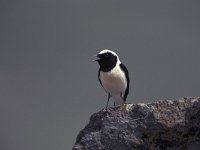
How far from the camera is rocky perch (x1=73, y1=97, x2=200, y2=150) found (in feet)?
9.94

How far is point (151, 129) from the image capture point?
10.1 feet

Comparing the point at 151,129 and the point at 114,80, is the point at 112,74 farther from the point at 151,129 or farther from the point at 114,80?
the point at 151,129

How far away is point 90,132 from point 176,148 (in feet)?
2.07

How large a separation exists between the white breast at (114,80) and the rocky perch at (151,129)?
222cm

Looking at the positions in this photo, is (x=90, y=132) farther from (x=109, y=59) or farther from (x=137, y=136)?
(x=109, y=59)

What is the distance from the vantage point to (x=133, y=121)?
10.3 feet

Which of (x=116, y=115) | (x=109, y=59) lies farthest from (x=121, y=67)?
(x=116, y=115)

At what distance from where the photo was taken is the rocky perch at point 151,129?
3029mm

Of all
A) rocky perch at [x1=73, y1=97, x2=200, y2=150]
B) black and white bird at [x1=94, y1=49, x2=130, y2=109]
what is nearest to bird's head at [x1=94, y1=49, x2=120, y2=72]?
black and white bird at [x1=94, y1=49, x2=130, y2=109]

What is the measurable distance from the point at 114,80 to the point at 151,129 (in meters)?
2.38

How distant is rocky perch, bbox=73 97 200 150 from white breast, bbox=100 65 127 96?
7.30 ft

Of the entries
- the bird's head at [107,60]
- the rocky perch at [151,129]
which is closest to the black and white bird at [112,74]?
the bird's head at [107,60]

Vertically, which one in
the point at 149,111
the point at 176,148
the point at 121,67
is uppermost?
the point at 121,67

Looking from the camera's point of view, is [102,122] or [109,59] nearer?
[102,122]
